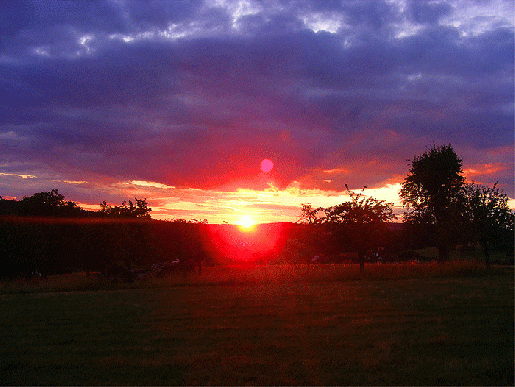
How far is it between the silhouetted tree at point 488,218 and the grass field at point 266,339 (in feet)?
53.9

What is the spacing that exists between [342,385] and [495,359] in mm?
2897

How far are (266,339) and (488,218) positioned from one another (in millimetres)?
27601

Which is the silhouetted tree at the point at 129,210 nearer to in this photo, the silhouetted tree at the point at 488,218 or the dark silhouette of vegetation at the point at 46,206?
the dark silhouette of vegetation at the point at 46,206

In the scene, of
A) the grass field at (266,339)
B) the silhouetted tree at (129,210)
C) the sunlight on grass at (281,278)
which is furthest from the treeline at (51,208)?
the grass field at (266,339)

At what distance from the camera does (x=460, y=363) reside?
6309 mm

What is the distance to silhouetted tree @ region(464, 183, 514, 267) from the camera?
29344 millimetres

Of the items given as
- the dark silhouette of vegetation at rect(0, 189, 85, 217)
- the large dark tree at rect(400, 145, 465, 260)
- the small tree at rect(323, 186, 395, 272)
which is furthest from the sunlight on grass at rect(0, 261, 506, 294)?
the dark silhouette of vegetation at rect(0, 189, 85, 217)

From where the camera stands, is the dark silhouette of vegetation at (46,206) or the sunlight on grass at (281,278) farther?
the dark silhouette of vegetation at (46,206)

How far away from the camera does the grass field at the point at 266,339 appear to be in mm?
6062

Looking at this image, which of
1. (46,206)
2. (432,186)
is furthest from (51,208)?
(432,186)

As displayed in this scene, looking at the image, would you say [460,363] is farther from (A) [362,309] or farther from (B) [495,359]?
(A) [362,309]

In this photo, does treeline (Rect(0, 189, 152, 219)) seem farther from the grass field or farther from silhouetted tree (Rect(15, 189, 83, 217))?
the grass field

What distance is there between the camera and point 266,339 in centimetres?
805

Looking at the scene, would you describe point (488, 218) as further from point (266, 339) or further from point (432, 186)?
point (266, 339)
